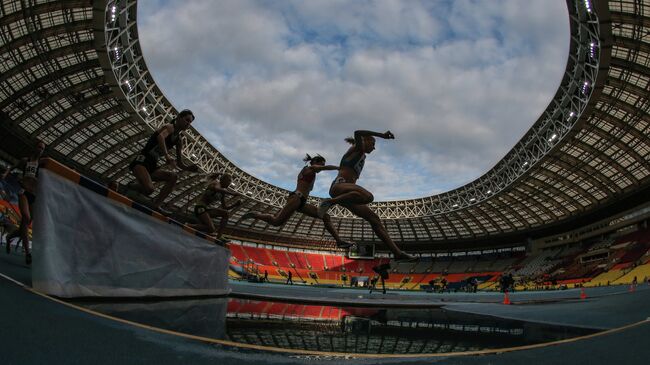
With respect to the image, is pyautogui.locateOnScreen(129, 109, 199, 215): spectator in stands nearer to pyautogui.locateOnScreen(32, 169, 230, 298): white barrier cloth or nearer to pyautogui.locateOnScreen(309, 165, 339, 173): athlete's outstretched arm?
pyautogui.locateOnScreen(32, 169, 230, 298): white barrier cloth

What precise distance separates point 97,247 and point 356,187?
3443 millimetres

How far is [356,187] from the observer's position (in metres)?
5.61

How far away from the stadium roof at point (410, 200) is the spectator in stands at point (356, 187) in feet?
54.5

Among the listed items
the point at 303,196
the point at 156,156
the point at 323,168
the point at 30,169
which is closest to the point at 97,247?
the point at 156,156

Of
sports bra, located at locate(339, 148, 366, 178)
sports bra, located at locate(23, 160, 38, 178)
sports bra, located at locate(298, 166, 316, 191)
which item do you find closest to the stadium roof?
sports bra, located at locate(23, 160, 38, 178)

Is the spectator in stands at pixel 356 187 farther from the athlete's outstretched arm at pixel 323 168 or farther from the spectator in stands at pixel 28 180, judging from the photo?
the spectator in stands at pixel 28 180

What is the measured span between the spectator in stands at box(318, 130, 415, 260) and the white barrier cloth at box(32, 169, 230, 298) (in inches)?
97.6

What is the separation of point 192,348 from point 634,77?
95.0 feet

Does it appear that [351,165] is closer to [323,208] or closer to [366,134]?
[366,134]

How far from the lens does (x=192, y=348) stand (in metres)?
2.15

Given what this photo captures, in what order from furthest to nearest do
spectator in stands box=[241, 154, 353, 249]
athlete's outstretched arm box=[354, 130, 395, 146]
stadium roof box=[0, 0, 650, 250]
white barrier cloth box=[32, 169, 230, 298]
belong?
1. stadium roof box=[0, 0, 650, 250]
2. spectator in stands box=[241, 154, 353, 249]
3. athlete's outstretched arm box=[354, 130, 395, 146]
4. white barrier cloth box=[32, 169, 230, 298]

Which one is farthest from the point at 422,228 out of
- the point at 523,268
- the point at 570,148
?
the point at 570,148

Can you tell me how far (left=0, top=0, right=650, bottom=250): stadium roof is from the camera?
19.1 meters

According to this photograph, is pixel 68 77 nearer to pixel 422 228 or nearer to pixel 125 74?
pixel 125 74
